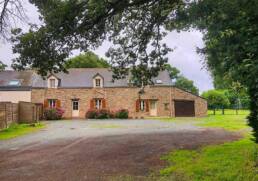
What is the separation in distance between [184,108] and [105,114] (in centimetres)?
961

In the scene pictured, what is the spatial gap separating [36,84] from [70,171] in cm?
3560

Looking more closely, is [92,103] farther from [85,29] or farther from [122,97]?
[85,29]

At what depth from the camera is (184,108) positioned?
41562 millimetres

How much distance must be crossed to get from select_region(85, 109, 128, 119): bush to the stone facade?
971 mm

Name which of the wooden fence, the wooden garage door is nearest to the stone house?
the wooden garage door

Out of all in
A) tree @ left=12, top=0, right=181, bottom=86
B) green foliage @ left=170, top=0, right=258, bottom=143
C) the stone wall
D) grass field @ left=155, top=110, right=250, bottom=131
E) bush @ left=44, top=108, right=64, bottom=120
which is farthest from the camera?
bush @ left=44, top=108, right=64, bottom=120

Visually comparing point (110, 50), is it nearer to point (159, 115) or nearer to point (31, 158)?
point (31, 158)

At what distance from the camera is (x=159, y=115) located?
4134cm

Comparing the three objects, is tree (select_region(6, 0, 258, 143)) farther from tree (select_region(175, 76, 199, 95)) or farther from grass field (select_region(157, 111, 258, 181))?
tree (select_region(175, 76, 199, 95))

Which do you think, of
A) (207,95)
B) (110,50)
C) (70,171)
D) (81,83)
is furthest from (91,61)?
(70,171)

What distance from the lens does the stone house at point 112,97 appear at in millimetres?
41438

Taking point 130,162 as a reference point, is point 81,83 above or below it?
above

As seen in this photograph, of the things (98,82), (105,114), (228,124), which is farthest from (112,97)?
(228,124)

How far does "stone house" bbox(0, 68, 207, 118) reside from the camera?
136 ft
